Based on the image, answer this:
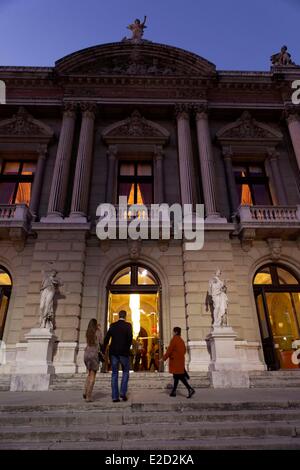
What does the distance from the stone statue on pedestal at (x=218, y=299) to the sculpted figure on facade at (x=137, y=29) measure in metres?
15.8

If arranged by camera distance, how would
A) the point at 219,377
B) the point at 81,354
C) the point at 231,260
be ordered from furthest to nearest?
1. the point at 231,260
2. the point at 81,354
3. the point at 219,377

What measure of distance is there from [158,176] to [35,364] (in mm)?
10051

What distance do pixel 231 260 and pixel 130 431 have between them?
30.3 ft

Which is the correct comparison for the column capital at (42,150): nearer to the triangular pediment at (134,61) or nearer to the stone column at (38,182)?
the stone column at (38,182)

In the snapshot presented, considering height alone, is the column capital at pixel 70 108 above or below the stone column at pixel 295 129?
above

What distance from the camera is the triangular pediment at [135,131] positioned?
52.5 ft

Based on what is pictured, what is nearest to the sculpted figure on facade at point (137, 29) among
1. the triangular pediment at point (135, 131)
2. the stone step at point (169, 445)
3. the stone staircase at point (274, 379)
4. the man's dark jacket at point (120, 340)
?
the triangular pediment at point (135, 131)

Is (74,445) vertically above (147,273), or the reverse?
(147,273)

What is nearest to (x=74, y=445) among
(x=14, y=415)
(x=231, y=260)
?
(x=14, y=415)

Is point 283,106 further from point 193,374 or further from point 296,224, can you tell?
point 193,374

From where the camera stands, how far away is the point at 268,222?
42.7 ft

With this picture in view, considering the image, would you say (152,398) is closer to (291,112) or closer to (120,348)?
(120,348)

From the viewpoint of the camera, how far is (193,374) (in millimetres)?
10164

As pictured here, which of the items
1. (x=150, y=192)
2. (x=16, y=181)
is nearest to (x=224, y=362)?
(x=150, y=192)
